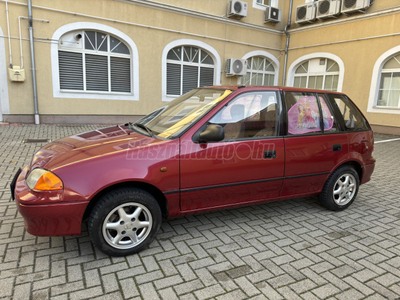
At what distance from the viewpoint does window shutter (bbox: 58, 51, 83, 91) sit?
1048 centimetres

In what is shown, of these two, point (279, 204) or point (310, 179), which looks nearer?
point (310, 179)

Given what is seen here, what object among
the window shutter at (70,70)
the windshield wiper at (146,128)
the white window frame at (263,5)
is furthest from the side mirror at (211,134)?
the white window frame at (263,5)

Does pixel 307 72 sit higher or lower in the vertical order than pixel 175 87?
higher

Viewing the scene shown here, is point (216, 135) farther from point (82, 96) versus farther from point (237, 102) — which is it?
point (82, 96)

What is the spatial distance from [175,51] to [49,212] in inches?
443

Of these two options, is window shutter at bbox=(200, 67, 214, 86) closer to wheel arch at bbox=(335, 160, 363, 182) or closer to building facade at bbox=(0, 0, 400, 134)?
building facade at bbox=(0, 0, 400, 134)

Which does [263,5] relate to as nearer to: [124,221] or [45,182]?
[124,221]

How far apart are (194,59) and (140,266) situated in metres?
11.8

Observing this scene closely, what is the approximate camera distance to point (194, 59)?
1318 cm

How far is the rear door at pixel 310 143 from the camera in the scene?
3.51 m

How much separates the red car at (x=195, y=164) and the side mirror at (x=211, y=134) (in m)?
0.01

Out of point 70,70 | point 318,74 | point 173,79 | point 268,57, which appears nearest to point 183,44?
point 173,79

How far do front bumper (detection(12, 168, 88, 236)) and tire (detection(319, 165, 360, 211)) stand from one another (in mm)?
3096

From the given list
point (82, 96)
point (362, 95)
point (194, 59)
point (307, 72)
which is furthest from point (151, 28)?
point (362, 95)
